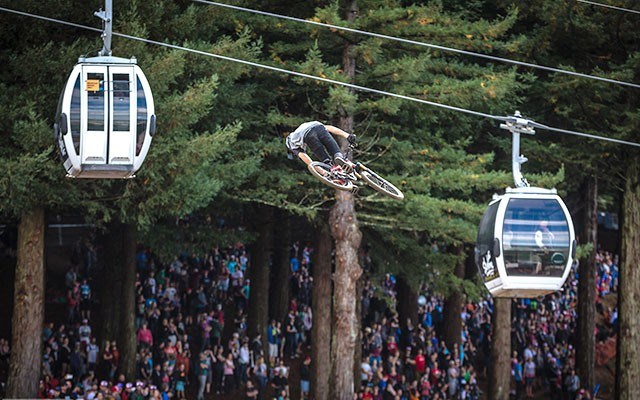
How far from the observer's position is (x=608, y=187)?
35562 mm

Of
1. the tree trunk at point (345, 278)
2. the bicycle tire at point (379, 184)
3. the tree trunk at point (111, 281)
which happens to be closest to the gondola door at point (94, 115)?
the bicycle tire at point (379, 184)

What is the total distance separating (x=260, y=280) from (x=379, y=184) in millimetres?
15901

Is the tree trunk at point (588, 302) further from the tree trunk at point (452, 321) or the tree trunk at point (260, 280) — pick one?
the tree trunk at point (260, 280)

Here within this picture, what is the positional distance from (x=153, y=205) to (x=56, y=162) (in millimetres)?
2032

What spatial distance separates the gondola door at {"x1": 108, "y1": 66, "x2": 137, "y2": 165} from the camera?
53.1ft

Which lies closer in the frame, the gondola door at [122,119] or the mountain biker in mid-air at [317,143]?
the mountain biker in mid-air at [317,143]

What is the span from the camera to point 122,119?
1628 cm

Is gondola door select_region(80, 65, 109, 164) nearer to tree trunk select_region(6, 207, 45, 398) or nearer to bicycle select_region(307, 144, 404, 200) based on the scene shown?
bicycle select_region(307, 144, 404, 200)

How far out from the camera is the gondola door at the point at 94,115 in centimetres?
1603

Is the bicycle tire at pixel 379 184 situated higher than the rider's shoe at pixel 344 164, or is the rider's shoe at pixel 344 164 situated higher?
the rider's shoe at pixel 344 164

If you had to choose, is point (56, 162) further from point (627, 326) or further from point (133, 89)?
point (627, 326)

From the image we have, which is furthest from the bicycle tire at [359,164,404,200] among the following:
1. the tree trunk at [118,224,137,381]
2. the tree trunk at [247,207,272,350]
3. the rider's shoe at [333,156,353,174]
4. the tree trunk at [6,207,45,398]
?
the tree trunk at [247,207,272,350]

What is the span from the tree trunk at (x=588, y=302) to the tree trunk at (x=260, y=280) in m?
8.09

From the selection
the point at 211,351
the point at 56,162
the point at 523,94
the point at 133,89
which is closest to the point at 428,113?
the point at 523,94
